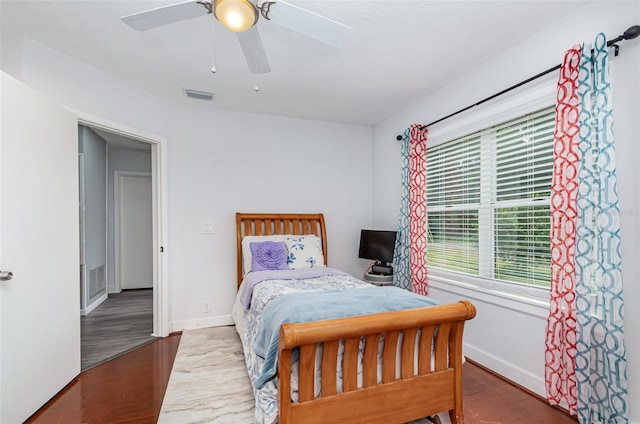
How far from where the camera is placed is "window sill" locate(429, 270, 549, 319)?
2089 millimetres

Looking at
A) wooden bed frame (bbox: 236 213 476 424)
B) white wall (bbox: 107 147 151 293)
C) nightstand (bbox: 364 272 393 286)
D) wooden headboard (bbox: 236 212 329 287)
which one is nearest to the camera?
wooden bed frame (bbox: 236 213 476 424)

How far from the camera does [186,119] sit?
337cm

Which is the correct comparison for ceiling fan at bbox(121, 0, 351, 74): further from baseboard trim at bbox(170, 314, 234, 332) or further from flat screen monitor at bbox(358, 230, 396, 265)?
baseboard trim at bbox(170, 314, 234, 332)

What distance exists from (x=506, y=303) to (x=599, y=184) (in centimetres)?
106

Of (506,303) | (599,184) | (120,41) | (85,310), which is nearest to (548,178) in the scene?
(599,184)

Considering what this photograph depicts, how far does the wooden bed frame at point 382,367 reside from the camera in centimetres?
142

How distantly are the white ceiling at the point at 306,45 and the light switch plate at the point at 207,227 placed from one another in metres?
1.37

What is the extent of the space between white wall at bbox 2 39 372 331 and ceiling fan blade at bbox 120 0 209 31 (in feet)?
5.17

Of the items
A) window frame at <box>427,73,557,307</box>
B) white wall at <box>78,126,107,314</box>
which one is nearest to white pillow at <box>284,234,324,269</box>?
window frame at <box>427,73,557,307</box>

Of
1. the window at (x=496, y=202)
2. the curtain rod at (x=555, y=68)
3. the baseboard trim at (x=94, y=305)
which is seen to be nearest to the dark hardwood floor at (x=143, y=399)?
the window at (x=496, y=202)

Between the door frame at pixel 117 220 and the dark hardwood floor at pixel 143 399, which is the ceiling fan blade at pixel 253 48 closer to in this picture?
the dark hardwood floor at pixel 143 399

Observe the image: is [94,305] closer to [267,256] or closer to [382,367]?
[267,256]

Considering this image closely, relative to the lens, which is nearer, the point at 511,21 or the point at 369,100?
the point at 511,21

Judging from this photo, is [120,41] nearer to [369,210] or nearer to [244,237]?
[244,237]
